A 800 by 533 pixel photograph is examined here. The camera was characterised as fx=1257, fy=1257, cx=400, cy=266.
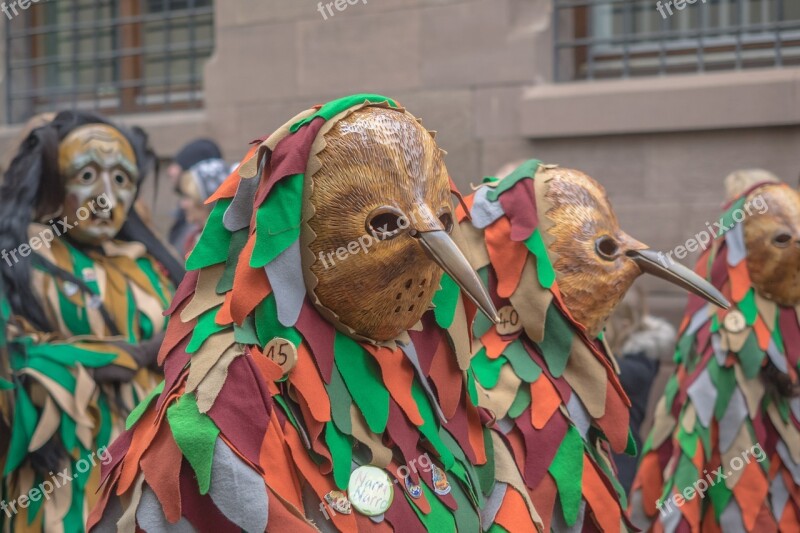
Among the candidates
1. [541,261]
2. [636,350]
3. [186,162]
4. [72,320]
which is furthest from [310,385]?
[186,162]

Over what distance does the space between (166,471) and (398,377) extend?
62 cm

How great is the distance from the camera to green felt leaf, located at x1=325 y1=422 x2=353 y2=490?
8.45ft

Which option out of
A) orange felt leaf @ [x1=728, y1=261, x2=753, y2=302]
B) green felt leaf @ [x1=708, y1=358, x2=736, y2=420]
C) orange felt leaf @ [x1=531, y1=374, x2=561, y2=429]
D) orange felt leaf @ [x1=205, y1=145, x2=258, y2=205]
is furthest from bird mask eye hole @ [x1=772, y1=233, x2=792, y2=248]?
orange felt leaf @ [x1=205, y1=145, x2=258, y2=205]

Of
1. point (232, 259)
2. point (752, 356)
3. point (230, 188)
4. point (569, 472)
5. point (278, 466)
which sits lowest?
point (752, 356)

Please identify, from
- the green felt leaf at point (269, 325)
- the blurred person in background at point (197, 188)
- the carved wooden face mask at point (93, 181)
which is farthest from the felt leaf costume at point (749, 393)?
the blurred person in background at point (197, 188)

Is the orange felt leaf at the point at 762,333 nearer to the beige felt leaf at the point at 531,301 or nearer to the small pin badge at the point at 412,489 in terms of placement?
the beige felt leaf at the point at 531,301

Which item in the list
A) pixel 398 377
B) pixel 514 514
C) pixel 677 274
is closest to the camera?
pixel 398 377

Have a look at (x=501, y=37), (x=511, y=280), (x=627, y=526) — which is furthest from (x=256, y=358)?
(x=501, y=37)

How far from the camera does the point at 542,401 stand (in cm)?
355

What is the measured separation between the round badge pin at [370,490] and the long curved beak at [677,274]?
1.27 m

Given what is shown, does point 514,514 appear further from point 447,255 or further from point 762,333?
point 762,333

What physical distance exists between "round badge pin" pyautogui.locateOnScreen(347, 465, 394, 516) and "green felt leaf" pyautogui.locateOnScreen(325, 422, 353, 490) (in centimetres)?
3

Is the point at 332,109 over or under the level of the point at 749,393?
over

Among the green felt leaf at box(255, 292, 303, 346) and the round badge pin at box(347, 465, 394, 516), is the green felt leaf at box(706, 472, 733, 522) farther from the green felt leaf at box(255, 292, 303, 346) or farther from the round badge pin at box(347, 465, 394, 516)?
the green felt leaf at box(255, 292, 303, 346)
